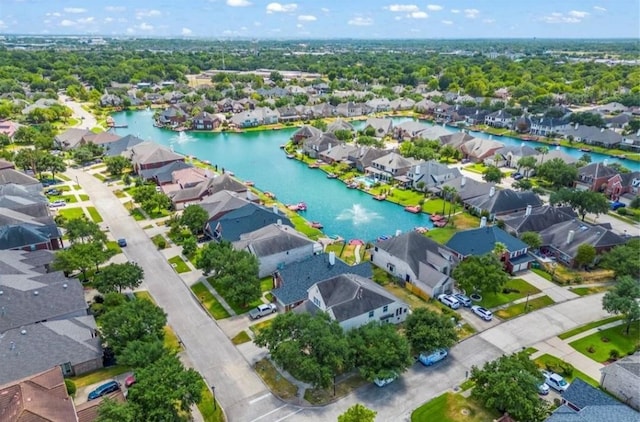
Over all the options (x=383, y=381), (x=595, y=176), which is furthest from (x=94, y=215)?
(x=595, y=176)

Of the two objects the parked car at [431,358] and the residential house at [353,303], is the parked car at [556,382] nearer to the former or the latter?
the parked car at [431,358]

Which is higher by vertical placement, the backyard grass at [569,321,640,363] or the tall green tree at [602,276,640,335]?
the tall green tree at [602,276,640,335]

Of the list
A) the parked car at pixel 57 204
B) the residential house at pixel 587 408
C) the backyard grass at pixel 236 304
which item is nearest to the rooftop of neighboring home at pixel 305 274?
the backyard grass at pixel 236 304

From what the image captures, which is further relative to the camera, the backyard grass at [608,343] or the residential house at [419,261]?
the residential house at [419,261]

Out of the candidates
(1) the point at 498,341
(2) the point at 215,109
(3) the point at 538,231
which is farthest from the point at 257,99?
(1) the point at 498,341

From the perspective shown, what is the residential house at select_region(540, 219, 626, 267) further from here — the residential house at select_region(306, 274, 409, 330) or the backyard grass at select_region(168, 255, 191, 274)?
the backyard grass at select_region(168, 255, 191, 274)

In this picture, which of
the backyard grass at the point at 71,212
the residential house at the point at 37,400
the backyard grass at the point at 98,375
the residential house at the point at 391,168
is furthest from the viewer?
the residential house at the point at 391,168

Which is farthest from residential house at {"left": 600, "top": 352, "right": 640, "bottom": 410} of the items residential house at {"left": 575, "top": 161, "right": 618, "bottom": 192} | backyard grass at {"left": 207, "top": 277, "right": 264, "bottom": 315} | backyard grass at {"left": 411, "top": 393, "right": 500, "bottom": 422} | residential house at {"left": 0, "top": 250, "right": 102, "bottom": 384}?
residential house at {"left": 575, "top": 161, "right": 618, "bottom": 192}
